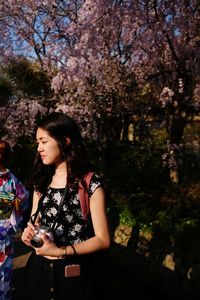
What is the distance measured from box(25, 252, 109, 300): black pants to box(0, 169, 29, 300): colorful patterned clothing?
1.30 m

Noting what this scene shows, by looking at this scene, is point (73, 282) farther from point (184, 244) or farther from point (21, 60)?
point (21, 60)

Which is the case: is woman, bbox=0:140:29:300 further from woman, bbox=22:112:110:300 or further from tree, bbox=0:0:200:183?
tree, bbox=0:0:200:183

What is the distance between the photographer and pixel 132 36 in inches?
277

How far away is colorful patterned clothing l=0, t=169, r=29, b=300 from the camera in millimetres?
3328

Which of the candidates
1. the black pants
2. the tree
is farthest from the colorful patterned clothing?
the tree

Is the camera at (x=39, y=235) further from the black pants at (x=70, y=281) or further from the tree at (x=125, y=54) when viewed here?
the tree at (x=125, y=54)

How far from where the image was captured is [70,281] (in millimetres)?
2023

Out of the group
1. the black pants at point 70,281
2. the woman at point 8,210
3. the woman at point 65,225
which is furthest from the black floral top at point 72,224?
the woman at point 8,210

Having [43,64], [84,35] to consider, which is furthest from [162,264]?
[43,64]

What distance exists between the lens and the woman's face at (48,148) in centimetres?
218

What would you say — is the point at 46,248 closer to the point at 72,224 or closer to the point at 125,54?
the point at 72,224

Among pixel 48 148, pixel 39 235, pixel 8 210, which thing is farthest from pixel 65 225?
pixel 8 210

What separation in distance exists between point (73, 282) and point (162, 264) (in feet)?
13.4

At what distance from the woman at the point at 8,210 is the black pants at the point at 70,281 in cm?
131
